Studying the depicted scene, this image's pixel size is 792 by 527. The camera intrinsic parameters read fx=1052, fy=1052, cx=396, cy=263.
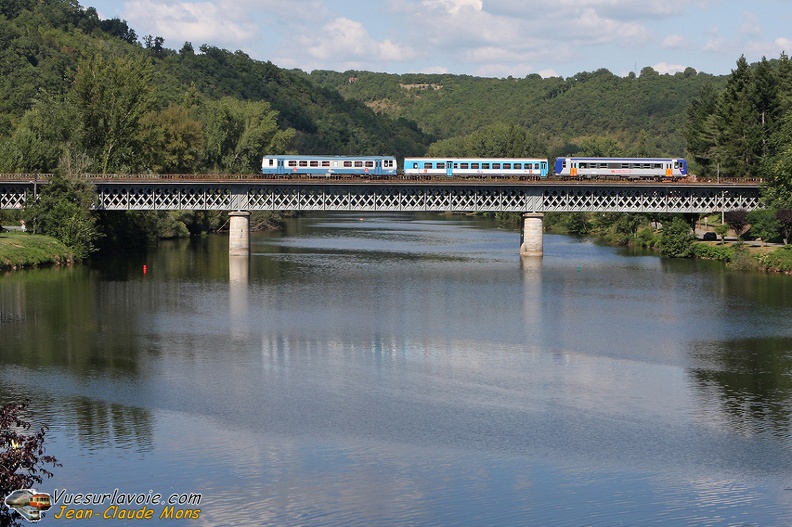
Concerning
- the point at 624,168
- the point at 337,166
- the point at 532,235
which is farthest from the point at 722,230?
the point at 337,166

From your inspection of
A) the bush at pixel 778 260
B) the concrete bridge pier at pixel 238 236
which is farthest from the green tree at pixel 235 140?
the bush at pixel 778 260

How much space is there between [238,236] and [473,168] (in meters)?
29.0

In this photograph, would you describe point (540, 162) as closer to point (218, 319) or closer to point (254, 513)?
point (218, 319)

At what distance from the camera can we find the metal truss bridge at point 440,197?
118 m

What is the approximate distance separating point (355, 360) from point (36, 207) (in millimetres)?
63536

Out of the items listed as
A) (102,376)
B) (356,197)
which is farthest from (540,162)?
(102,376)

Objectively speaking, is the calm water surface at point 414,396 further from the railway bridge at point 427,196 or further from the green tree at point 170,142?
the green tree at point 170,142

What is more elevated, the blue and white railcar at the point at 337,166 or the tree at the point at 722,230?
the blue and white railcar at the point at 337,166

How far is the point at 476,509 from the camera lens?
32.4 metres

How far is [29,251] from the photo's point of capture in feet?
323

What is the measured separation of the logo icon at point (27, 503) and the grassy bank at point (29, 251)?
68.9 metres

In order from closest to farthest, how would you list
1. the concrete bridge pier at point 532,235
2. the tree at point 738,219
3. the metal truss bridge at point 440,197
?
1. the tree at point 738,219
2. the concrete bridge pier at point 532,235
3. the metal truss bridge at point 440,197

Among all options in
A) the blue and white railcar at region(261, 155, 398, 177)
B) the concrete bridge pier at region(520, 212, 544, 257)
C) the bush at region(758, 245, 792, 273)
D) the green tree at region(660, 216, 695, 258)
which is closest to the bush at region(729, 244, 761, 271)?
the bush at region(758, 245, 792, 273)

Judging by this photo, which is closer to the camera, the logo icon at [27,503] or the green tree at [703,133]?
the logo icon at [27,503]
